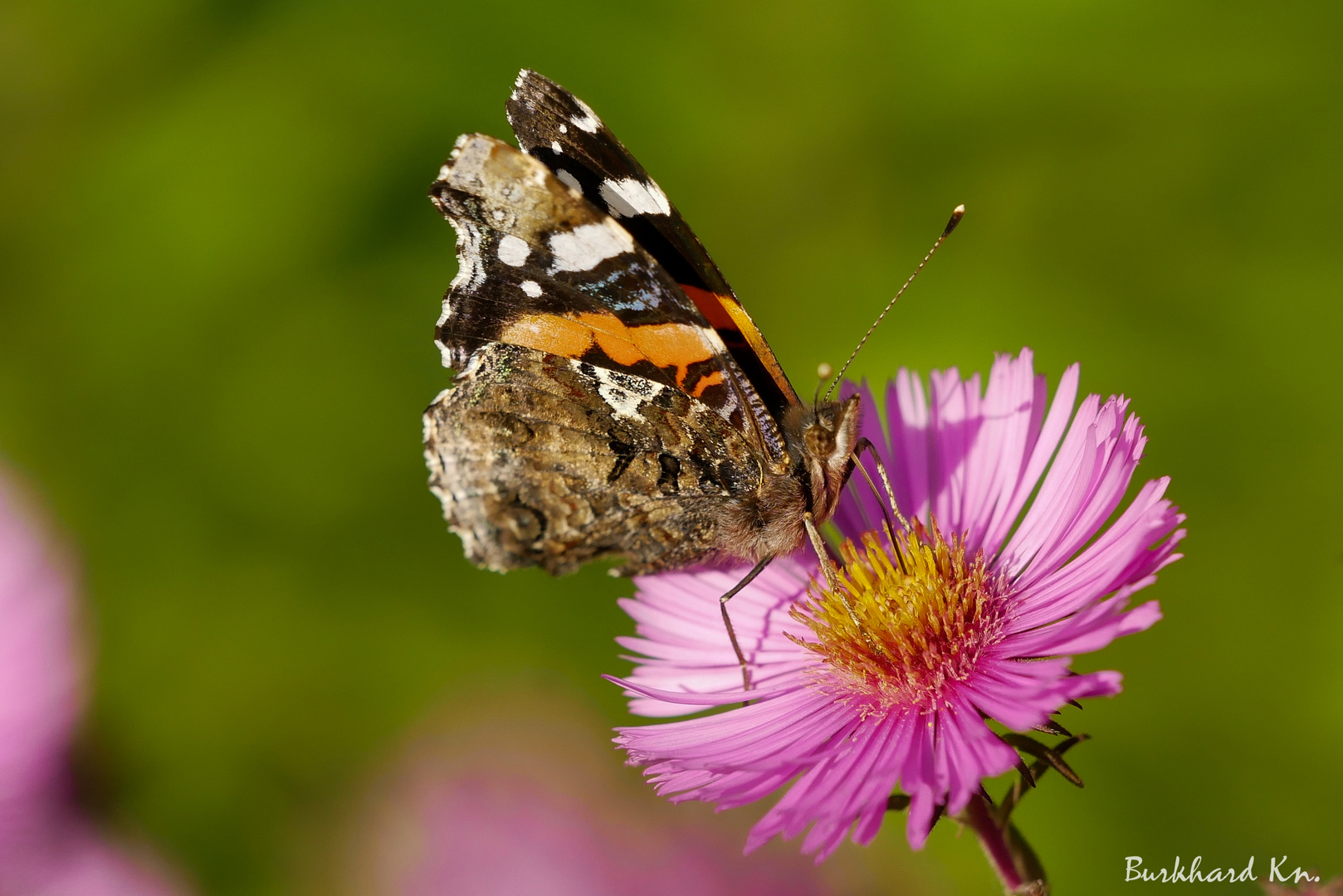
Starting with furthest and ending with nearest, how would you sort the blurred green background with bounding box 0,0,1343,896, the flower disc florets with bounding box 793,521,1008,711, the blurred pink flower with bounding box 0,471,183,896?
the blurred green background with bounding box 0,0,1343,896, the blurred pink flower with bounding box 0,471,183,896, the flower disc florets with bounding box 793,521,1008,711

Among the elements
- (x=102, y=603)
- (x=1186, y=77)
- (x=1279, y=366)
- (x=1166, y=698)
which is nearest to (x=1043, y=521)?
(x=1166, y=698)

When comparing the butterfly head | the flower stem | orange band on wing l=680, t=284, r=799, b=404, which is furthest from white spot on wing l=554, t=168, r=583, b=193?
the flower stem

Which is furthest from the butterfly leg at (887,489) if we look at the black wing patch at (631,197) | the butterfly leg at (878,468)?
the black wing patch at (631,197)

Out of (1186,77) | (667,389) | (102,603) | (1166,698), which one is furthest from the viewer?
(102,603)

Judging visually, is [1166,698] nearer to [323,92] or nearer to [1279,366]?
[1279,366]

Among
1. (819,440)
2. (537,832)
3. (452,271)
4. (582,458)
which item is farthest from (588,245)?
(452,271)

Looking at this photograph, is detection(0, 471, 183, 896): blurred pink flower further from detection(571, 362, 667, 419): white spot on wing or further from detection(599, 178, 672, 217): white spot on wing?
detection(599, 178, 672, 217): white spot on wing

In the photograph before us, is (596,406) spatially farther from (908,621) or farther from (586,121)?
(908,621)
